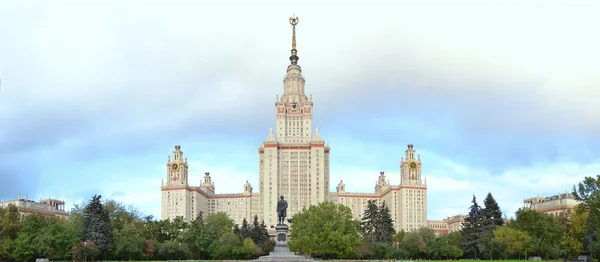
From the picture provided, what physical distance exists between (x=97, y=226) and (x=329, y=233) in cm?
2921

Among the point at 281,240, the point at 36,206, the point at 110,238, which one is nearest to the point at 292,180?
the point at 36,206

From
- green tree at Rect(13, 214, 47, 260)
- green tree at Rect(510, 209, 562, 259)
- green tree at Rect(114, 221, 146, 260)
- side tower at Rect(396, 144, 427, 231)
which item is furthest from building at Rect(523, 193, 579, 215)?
green tree at Rect(13, 214, 47, 260)

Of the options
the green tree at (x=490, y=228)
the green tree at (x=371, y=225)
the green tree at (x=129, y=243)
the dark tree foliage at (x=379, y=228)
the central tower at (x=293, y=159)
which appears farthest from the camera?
the central tower at (x=293, y=159)

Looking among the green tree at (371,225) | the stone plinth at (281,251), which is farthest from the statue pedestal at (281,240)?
the green tree at (371,225)

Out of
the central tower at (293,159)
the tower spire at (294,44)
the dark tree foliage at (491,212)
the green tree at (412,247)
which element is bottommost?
the green tree at (412,247)

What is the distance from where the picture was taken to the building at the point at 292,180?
175 meters

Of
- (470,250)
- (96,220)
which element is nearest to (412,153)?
(470,250)

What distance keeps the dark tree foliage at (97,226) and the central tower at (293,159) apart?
96.6 m

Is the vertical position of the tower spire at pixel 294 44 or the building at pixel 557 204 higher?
the tower spire at pixel 294 44

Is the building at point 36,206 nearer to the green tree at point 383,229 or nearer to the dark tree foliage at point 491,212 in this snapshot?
the green tree at point 383,229

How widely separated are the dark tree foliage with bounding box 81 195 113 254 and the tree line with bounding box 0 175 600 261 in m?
0.12

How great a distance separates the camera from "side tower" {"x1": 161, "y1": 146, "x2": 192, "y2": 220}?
178 metres

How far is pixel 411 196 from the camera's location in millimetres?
181875

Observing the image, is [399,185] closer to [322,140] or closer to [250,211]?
[322,140]
